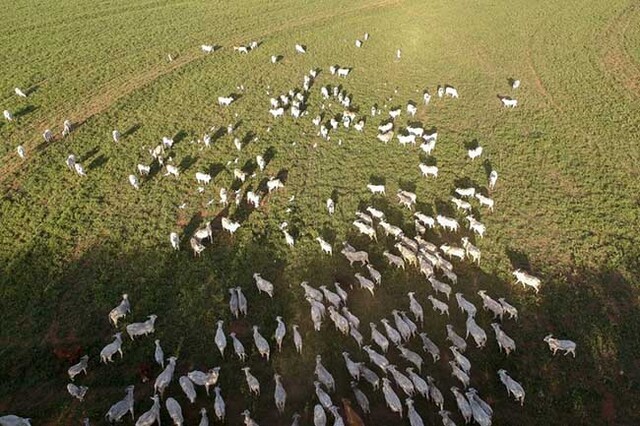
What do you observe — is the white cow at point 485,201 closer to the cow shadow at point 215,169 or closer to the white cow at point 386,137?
the white cow at point 386,137

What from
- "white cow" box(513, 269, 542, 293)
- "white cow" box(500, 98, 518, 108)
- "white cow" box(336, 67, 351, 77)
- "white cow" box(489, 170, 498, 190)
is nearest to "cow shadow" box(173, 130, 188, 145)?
"white cow" box(336, 67, 351, 77)

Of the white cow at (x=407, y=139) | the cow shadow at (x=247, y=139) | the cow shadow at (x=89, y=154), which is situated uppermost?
the white cow at (x=407, y=139)

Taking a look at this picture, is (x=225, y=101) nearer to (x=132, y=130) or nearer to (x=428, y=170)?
(x=132, y=130)

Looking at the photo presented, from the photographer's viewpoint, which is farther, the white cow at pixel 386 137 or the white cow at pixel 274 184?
the white cow at pixel 386 137

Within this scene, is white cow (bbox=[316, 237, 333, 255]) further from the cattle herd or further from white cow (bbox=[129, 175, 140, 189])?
white cow (bbox=[129, 175, 140, 189])

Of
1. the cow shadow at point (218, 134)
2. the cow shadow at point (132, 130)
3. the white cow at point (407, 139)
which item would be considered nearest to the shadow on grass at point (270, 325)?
the cow shadow at point (218, 134)

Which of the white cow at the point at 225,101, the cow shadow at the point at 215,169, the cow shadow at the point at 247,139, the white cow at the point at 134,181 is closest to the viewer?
the white cow at the point at 134,181

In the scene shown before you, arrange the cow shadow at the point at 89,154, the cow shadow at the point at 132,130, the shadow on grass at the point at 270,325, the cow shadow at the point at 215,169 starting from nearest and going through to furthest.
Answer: the shadow on grass at the point at 270,325 < the cow shadow at the point at 215,169 < the cow shadow at the point at 89,154 < the cow shadow at the point at 132,130
